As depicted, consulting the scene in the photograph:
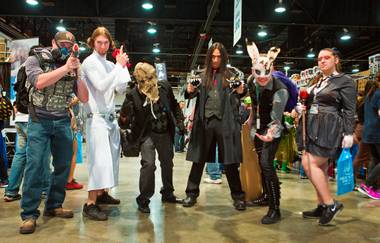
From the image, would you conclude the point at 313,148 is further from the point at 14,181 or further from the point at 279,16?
the point at 279,16

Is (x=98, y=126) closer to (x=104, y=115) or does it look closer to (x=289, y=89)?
(x=104, y=115)

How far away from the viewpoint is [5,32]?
1109cm

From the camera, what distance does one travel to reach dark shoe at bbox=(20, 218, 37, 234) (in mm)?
2801

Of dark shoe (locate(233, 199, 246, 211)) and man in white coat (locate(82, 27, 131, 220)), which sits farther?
dark shoe (locate(233, 199, 246, 211))

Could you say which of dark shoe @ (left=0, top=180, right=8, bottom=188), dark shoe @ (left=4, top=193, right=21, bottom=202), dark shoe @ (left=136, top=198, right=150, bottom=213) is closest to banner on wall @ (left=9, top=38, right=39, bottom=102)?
dark shoe @ (left=0, top=180, right=8, bottom=188)

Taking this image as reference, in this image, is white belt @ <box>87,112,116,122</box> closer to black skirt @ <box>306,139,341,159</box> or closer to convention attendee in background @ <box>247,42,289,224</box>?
convention attendee in background @ <box>247,42,289,224</box>

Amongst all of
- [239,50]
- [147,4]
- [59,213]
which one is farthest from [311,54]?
[59,213]

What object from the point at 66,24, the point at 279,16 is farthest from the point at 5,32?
the point at 279,16

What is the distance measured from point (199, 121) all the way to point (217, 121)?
191mm

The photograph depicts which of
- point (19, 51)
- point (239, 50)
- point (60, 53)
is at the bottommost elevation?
point (60, 53)

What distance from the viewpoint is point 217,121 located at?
363 centimetres

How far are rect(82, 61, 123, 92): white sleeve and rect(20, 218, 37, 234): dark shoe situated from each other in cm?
114

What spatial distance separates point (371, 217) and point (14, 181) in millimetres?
3533

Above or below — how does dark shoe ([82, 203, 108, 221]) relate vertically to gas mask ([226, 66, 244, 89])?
below
